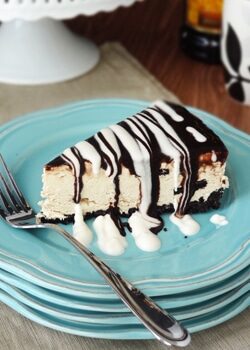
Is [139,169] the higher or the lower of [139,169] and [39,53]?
the higher

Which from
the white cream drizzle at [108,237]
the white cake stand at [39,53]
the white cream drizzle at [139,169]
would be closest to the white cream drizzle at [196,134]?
the white cream drizzle at [139,169]

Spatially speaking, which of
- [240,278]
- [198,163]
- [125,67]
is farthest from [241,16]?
[240,278]

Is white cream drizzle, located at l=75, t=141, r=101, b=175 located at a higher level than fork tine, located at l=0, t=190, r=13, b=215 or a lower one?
higher

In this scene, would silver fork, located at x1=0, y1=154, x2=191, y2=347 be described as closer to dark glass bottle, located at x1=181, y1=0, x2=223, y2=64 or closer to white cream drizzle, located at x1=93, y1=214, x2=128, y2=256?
white cream drizzle, located at x1=93, y1=214, x2=128, y2=256

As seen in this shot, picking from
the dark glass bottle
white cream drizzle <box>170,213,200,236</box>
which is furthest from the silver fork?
the dark glass bottle

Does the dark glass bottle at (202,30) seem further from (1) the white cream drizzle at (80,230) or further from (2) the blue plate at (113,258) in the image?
(1) the white cream drizzle at (80,230)

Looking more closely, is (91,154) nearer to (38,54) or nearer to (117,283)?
(117,283)

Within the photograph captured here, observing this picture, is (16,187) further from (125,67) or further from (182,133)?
(125,67)

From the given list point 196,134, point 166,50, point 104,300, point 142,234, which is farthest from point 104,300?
point 166,50
